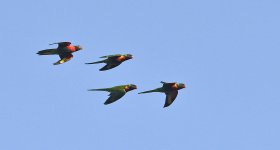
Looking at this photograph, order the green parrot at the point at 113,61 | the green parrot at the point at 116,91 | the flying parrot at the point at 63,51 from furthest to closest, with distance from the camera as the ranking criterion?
the green parrot at the point at 113,61 < the green parrot at the point at 116,91 < the flying parrot at the point at 63,51

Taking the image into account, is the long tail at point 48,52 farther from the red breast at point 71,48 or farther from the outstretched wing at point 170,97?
the outstretched wing at point 170,97

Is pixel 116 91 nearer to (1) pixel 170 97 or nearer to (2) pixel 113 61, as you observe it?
(2) pixel 113 61

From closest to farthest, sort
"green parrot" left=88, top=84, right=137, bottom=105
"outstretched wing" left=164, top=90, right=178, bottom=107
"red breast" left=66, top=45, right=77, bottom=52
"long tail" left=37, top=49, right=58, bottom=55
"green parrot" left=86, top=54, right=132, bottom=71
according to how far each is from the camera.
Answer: "long tail" left=37, top=49, right=58, bottom=55
"green parrot" left=88, top=84, right=137, bottom=105
"red breast" left=66, top=45, right=77, bottom=52
"green parrot" left=86, top=54, right=132, bottom=71
"outstretched wing" left=164, top=90, right=178, bottom=107

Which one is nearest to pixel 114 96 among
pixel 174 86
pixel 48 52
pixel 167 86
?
pixel 167 86

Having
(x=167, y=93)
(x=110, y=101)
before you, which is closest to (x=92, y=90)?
(x=110, y=101)

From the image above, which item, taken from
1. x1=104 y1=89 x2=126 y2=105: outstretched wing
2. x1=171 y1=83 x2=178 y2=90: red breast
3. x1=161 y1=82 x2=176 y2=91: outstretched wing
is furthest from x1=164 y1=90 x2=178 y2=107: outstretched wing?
x1=104 y1=89 x2=126 y2=105: outstretched wing

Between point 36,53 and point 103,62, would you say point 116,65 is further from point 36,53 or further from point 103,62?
point 36,53

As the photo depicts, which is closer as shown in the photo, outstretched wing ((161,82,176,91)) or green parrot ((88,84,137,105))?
green parrot ((88,84,137,105))

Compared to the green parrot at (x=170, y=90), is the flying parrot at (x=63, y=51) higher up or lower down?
higher up

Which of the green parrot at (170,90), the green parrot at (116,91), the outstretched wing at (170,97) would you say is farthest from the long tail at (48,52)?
the outstretched wing at (170,97)

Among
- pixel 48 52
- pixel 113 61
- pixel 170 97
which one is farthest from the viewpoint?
pixel 170 97

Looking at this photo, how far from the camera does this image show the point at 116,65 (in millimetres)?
143500

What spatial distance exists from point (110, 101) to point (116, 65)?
319 inches

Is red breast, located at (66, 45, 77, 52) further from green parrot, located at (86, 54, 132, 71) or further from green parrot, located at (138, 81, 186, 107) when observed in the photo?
green parrot, located at (138, 81, 186, 107)
